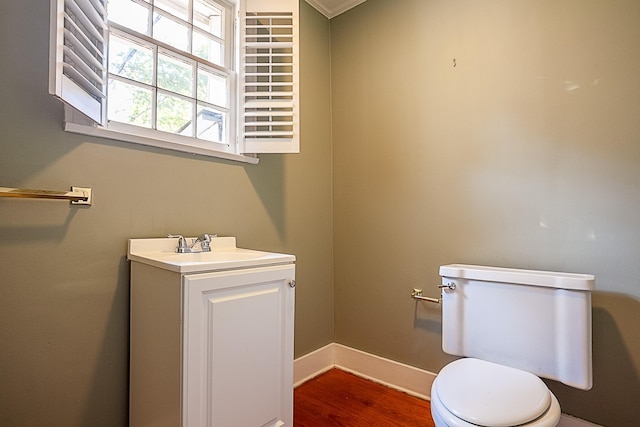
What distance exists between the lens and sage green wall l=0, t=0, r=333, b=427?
1105 mm

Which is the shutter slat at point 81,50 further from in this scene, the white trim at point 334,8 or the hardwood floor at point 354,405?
the hardwood floor at point 354,405

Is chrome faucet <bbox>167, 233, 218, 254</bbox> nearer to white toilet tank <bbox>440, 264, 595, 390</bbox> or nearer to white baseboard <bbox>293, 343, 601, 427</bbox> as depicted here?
white baseboard <bbox>293, 343, 601, 427</bbox>

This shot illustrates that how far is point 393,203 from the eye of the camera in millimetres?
2021

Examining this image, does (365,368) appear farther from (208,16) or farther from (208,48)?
(208,16)

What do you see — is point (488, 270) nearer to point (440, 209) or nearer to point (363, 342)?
point (440, 209)

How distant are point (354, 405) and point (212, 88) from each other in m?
1.88

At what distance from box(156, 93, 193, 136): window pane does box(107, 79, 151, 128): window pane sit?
0.18 ft

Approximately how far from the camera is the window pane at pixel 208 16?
1732mm

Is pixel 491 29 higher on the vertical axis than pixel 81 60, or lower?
higher

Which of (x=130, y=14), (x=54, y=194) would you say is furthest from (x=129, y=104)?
(x=54, y=194)

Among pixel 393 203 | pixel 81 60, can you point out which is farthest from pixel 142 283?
pixel 393 203

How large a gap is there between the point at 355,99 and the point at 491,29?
2.76 ft

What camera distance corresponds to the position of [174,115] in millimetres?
1598

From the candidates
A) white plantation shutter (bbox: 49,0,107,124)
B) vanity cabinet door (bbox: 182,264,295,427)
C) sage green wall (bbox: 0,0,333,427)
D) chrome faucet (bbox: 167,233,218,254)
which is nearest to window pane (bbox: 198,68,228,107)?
sage green wall (bbox: 0,0,333,427)
